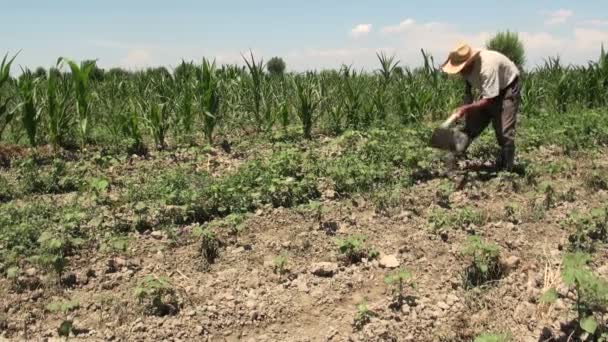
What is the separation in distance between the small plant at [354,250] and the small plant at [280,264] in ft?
1.13

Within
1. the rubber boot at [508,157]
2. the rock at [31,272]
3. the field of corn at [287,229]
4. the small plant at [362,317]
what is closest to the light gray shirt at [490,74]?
the rubber boot at [508,157]

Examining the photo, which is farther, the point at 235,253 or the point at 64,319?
the point at 235,253

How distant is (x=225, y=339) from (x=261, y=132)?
4.02 metres

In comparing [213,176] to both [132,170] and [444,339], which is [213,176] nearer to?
[132,170]

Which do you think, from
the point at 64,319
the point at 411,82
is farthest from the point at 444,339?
the point at 411,82

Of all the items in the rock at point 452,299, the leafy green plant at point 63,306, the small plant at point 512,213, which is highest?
the small plant at point 512,213

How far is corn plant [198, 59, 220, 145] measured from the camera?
242 inches

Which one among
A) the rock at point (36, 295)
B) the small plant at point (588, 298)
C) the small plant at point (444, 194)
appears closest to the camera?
the small plant at point (588, 298)

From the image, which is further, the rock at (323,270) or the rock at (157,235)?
the rock at (157,235)

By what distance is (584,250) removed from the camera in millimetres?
3568

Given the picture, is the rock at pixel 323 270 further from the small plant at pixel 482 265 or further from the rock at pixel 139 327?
the rock at pixel 139 327

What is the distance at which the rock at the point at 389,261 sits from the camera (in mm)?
3496

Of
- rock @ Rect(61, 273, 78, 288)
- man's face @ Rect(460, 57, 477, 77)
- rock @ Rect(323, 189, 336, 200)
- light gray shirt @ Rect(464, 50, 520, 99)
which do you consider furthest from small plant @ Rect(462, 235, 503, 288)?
rock @ Rect(61, 273, 78, 288)

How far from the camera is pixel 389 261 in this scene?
3.52 m
